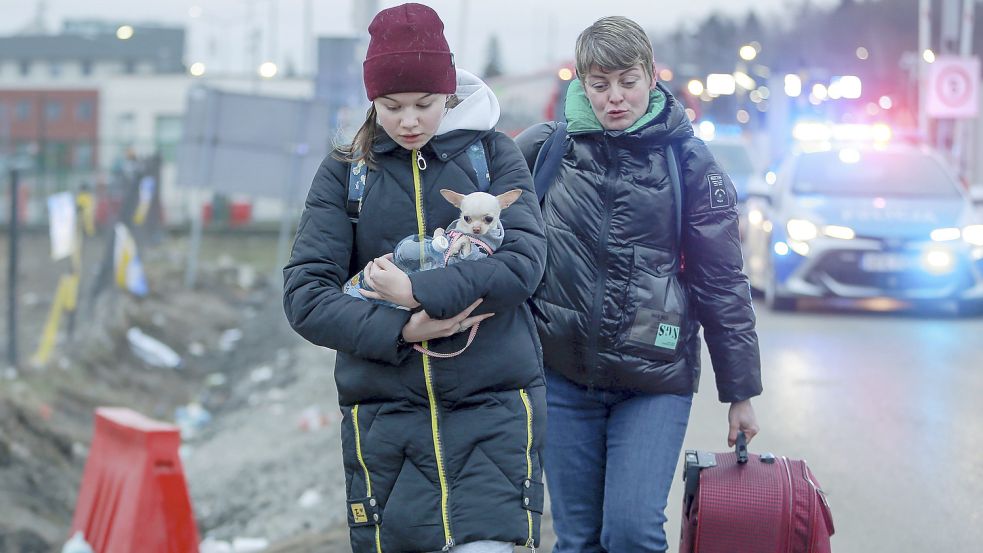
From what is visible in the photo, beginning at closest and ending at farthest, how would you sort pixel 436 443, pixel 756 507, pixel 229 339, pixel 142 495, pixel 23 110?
pixel 436 443, pixel 756 507, pixel 142 495, pixel 229 339, pixel 23 110

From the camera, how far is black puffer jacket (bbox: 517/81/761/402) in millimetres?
3959

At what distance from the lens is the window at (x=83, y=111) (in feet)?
138

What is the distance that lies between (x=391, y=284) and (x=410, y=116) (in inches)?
15.7

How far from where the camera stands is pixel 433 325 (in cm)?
321

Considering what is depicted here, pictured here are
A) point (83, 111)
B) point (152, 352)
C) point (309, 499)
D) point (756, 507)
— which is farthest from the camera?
point (83, 111)

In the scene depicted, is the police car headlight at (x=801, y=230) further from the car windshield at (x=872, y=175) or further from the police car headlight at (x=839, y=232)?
the car windshield at (x=872, y=175)

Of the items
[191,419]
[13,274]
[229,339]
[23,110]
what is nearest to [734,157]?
[229,339]

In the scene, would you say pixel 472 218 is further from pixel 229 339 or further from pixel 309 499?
pixel 229 339

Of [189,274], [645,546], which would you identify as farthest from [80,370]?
[645,546]

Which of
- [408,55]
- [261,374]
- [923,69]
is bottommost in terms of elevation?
[261,374]

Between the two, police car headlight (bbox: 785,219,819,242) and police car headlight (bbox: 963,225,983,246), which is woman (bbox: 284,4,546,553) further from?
police car headlight (bbox: 963,225,983,246)

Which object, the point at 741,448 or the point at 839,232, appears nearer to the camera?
the point at 741,448

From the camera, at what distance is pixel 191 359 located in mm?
16766

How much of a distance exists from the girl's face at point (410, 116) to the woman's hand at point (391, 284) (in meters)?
0.30
